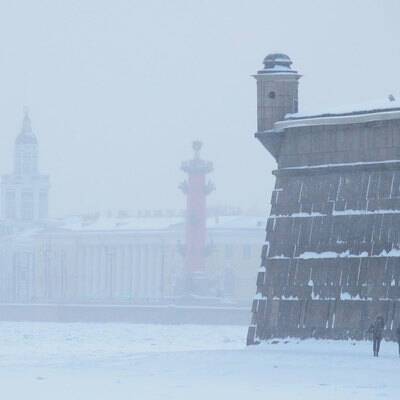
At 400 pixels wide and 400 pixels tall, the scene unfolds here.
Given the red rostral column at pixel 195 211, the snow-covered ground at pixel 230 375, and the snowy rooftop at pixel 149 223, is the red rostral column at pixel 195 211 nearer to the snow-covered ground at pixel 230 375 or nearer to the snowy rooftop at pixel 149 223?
the snowy rooftop at pixel 149 223

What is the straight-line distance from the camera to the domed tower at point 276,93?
41344 mm

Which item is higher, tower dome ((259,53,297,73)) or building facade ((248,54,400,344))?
tower dome ((259,53,297,73))

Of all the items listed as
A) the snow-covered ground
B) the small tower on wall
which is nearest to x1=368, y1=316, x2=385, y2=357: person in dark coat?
the snow-covered ground

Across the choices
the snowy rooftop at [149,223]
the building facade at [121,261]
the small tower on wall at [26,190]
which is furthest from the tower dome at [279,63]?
the small tower on wall at [26,190]

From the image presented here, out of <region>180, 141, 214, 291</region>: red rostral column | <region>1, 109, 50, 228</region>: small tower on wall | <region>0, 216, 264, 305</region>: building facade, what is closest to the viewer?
<region>180, 141, 214, 291</region>: red rostral column

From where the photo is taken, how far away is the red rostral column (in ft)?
481

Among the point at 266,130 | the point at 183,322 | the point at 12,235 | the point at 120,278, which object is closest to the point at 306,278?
the point at 266,130

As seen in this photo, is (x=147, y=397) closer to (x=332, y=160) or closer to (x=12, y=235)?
(x=332, y=160)

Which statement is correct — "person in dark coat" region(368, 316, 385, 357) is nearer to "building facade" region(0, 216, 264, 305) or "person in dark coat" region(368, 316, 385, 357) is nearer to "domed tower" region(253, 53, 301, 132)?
"domed tower" region(253, 53, 301, 132)

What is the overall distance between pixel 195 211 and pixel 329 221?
107345 millimetres

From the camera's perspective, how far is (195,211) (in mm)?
146250

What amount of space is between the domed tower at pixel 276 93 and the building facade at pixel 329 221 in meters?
0.02

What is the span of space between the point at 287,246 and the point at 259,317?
61.4 inches

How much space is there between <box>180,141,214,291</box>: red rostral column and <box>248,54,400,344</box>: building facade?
4138 inches
